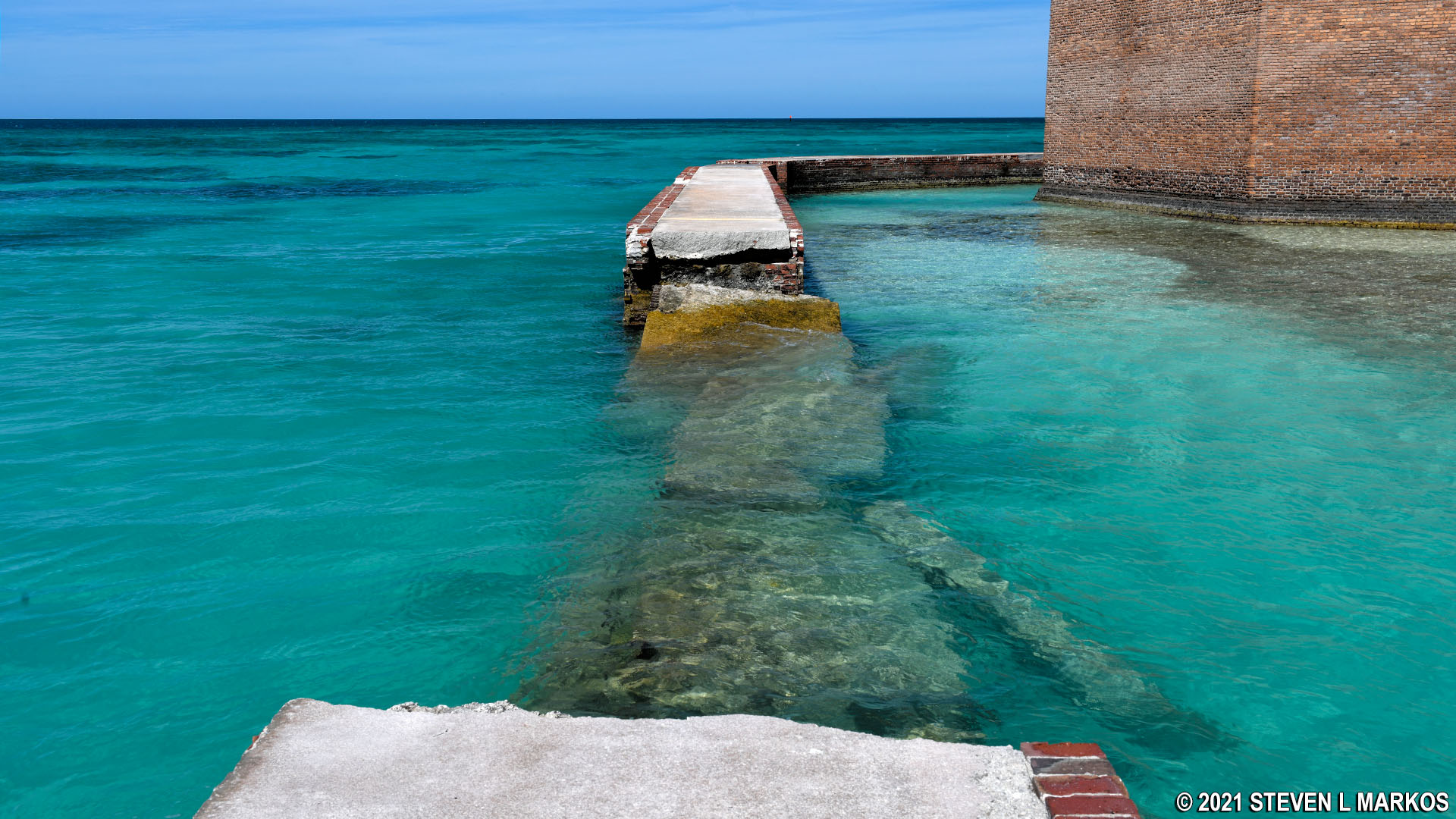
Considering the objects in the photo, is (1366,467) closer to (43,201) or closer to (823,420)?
(823,420)

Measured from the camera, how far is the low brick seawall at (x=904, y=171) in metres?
25.3

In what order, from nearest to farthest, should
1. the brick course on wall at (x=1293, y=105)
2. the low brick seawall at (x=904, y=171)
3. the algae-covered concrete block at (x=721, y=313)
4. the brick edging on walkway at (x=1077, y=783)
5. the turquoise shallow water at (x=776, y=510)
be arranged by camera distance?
the brick edging on walkway at (x=1077, y=783)
the turquoise shallow water at (x=776, y=510)
the algae-covered concrete block at (x=721, y=313)
the brick course on wall at (x=1293, y=105)
the low brick seawall at (x=904, y=171)

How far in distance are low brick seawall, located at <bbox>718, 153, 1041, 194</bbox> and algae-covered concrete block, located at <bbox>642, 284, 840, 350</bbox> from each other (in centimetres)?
1656

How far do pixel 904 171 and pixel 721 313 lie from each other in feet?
63.3

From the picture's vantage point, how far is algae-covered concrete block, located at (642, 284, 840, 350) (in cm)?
829

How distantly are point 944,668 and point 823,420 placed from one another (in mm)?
2713

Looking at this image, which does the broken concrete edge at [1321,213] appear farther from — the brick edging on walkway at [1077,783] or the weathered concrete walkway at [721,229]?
the brick edging on walkway at [1077,783]

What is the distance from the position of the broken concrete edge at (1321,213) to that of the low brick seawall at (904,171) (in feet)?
29.8

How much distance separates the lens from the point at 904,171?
26406 mm

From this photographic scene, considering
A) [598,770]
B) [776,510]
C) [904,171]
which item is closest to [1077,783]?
[598,770]

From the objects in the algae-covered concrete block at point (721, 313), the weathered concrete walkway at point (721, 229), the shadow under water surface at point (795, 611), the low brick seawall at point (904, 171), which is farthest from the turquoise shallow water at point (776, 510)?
the low brick seawall at point (904, 171)

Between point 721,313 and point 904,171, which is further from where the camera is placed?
point 904,171

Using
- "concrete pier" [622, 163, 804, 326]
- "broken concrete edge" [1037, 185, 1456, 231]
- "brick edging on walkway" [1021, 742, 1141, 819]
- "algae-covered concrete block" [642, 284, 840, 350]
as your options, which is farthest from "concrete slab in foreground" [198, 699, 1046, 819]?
"broken concrete edge" [1037, 185, 1456, 231]

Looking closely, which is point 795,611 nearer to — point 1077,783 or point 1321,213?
point 1077,783
